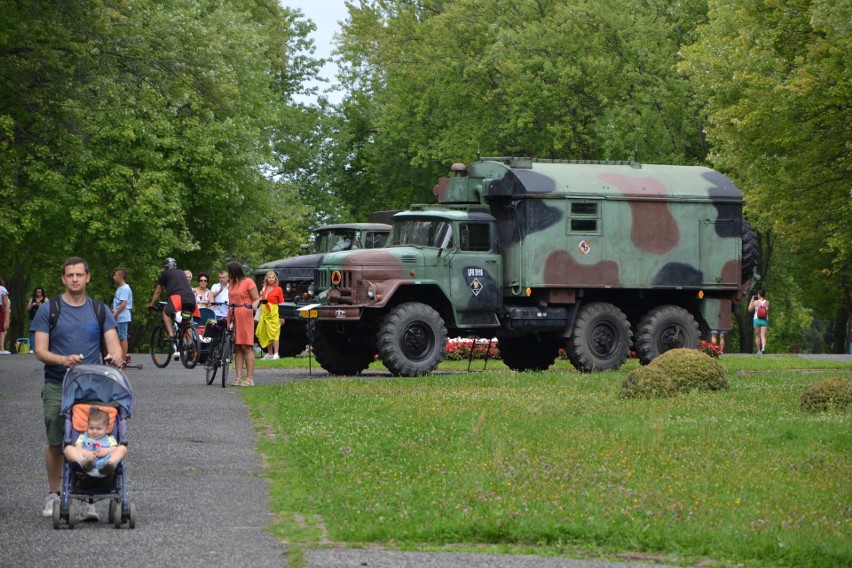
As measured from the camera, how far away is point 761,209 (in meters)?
39.6

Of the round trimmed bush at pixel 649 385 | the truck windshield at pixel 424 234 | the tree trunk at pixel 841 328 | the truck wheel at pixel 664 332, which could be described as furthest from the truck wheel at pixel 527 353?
the tree trunk at pixel 841 328

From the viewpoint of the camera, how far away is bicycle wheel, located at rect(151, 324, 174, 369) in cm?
2831

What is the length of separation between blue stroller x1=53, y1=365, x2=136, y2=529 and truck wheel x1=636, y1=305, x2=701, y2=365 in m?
17.8

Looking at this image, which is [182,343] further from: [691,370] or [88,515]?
[88,515]

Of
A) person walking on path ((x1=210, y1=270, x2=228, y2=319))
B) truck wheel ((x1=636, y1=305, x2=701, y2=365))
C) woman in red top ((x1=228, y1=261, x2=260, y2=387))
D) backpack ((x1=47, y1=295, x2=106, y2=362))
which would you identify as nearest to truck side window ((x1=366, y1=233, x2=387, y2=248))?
person walking on path ((x1=210, y1=270, x2=228, y2=319))

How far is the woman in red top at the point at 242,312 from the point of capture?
2220cm

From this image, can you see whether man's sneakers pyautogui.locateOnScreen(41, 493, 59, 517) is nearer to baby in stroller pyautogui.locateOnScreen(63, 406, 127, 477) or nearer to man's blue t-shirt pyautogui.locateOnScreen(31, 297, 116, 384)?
baby in stroller pyautogui.locateOnScreen(63, 406, 127, 477)

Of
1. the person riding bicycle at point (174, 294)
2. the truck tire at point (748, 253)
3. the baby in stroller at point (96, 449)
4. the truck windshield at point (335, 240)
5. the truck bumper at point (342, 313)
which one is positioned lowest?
the baby in stroller at point (96, 449)

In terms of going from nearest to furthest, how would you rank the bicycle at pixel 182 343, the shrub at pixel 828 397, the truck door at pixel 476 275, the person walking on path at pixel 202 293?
the shrub at pixel 828 397
the truck door at pixel 476 275
the bicycle at pixel 182 343
the person walking on path at pixel 202 293

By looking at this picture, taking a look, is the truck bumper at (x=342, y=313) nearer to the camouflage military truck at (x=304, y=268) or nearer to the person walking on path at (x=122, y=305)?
the person walking on path at (x=122, y=305)

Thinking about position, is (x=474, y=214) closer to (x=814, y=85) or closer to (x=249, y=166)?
(x=814, y=85)

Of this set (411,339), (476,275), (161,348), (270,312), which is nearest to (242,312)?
(270,312)

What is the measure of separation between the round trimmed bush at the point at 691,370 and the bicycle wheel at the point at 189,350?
410 inches

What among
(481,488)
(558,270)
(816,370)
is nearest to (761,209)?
(816,370)
